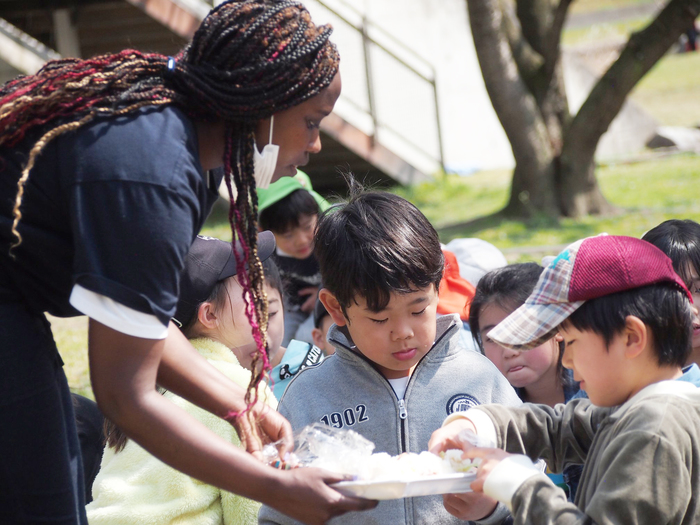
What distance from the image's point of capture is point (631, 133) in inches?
619

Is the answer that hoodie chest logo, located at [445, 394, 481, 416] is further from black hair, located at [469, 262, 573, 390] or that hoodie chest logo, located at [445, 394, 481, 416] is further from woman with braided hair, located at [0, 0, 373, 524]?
black hair, located at [469, 262, 573, 390]

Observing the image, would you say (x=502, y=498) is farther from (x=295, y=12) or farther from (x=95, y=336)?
(x=295, y=12)

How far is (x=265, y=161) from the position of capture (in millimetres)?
1936

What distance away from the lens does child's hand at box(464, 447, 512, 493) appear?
1812mm

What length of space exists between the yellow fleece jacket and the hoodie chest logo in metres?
0.59

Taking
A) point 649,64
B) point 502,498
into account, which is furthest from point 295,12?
point 649,64

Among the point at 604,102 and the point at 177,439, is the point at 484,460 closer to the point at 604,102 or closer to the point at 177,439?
the point at 177,439

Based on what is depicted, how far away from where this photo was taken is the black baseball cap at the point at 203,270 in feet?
9.45

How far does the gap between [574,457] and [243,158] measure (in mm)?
1163

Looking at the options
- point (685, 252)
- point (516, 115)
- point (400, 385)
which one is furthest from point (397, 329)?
point (516, 115)

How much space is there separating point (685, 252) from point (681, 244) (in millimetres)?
42

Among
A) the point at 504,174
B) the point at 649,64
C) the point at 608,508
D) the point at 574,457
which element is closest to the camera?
the point at 608,508

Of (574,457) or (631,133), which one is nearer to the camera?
(574,457)

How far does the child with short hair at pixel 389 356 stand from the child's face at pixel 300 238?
2.45 metres
